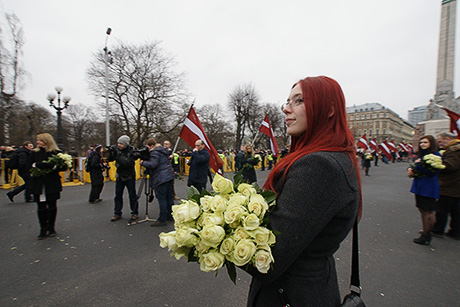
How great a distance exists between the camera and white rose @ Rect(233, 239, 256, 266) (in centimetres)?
93

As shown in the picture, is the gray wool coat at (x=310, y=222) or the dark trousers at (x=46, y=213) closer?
the gray wool coat at (x=310, y=222)

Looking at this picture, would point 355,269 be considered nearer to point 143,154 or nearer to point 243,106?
point 143,154

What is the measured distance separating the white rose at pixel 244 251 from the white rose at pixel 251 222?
0.06 m

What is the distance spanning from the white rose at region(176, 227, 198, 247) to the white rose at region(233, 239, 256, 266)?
20cm

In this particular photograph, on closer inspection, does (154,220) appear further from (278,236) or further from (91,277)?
(278,236)

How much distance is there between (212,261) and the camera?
3.25 feet

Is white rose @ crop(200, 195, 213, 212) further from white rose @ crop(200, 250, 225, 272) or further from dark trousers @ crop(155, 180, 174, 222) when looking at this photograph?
dark trousers @ crop(155, 180, 174, 222)

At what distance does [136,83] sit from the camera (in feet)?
69.2

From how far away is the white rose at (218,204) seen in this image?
106 centimetres

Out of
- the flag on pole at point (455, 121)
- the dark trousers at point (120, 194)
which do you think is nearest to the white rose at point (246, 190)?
the dark trousers at point (120, 194)

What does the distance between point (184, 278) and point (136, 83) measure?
830 inches

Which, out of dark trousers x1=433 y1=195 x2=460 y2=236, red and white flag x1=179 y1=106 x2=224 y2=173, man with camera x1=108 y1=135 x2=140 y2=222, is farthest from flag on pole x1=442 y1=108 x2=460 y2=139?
man with camera x1=108 y1=135 x2=140 y2=222

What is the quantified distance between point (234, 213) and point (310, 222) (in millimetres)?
319

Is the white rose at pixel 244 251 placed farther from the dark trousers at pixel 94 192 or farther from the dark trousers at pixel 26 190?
the dark trousers at pixel 26 190
